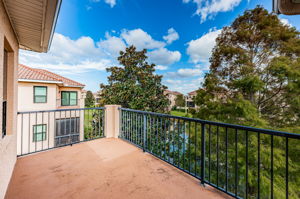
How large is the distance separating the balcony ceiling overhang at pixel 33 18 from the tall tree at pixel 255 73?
6146 millimetres

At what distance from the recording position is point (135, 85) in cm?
745

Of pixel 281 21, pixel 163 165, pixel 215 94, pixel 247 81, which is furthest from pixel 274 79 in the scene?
pixel 163 165

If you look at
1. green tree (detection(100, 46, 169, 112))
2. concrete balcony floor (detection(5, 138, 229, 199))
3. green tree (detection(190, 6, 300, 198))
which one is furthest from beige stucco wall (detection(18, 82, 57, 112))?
green tree (detection(190, 6, 300, 198))

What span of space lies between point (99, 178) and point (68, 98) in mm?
10517

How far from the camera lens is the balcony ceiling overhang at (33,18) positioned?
5.05ft

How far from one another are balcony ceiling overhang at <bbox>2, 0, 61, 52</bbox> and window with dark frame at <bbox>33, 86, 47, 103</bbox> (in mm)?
7413

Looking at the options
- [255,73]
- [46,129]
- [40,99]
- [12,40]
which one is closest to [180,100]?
[255,73]

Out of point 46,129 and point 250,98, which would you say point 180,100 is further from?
point 46,129

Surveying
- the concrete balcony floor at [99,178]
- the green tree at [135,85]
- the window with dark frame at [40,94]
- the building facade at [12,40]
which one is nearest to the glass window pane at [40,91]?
the window with dark frame at [40,94]

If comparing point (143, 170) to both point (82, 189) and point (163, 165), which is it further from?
point (82, 189)

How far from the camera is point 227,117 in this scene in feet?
19.2

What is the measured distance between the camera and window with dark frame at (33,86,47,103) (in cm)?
842

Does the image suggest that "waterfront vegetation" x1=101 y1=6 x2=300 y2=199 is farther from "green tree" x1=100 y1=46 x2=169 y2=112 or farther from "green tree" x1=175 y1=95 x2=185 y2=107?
"green tree" x1=175 y1=95 x2=185 y2=107

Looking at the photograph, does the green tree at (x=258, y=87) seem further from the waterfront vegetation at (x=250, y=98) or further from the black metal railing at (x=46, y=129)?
the black metal railing at (x=46, y=129)
